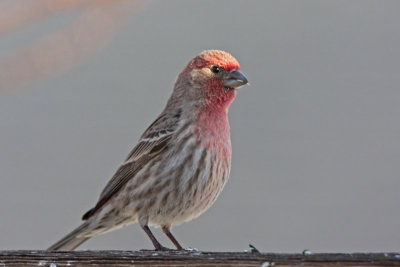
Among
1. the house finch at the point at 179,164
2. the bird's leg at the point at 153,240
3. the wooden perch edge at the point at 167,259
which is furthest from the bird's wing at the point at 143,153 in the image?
the wooden perch edge at the point at 167,259

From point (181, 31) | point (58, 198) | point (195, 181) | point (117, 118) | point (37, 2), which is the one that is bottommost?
point (195, 181)

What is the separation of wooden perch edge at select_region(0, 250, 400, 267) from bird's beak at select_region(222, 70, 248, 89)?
6.12ft

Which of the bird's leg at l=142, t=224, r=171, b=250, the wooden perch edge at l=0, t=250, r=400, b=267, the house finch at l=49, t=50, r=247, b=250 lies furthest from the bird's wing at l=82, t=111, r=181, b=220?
the wooden perch edge at l=0, t=250, r=400, b=267

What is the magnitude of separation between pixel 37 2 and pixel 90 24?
454 mm

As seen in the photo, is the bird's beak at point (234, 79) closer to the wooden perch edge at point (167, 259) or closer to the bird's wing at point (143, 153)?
the bird's wing at point (143, 153)

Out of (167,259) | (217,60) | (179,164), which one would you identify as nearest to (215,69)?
(217,60)

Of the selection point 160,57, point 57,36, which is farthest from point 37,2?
point 160,57

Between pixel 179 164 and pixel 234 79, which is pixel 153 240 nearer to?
pixel 179 164

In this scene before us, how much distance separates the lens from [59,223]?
7.43 m

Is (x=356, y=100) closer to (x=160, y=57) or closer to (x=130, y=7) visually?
(x=160, y=57)

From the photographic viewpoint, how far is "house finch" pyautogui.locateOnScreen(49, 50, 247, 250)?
577cm

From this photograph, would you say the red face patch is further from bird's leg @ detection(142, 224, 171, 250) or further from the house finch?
bird's leg @ detection(142, 224, 171, 250)

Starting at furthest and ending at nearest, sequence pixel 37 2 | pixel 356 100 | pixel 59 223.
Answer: pixel 356 100 < pixel 59 223 < pixel 37 2

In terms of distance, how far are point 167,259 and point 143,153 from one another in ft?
5.83
